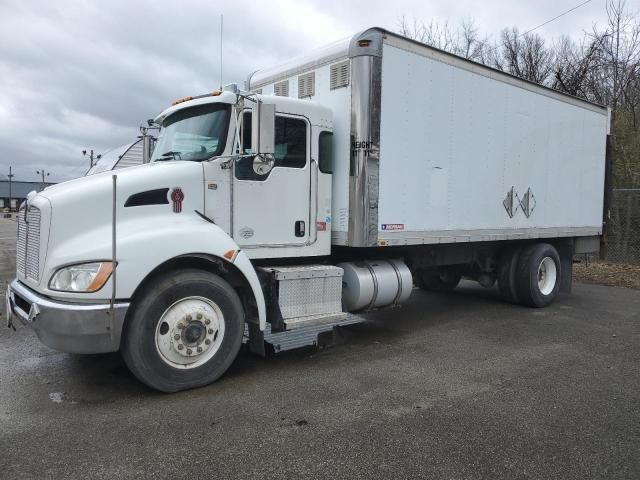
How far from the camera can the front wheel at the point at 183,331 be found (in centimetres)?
440

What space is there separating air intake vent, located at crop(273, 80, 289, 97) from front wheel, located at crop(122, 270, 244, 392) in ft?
10.2

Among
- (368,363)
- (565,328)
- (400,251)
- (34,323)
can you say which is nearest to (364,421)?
(368,363)

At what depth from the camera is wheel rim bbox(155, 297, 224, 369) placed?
179 inches

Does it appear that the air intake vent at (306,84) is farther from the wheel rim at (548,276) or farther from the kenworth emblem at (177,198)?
the wheel rim at (548,276)

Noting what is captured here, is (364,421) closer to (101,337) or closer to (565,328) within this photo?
(101,337)

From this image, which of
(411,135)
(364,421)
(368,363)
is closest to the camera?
(364,421)

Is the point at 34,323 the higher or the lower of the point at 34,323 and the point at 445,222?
the lower

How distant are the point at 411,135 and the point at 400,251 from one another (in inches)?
67.6

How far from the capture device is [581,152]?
9.28m

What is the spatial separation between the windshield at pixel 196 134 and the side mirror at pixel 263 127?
44 centimetres

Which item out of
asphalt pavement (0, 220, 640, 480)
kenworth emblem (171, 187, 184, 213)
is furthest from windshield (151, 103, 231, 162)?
asphalt pavement (0, 220, 640, 480)

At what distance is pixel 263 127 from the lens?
16.0ft

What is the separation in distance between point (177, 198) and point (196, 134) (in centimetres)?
91

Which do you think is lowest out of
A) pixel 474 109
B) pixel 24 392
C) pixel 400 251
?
pixel 24 392
